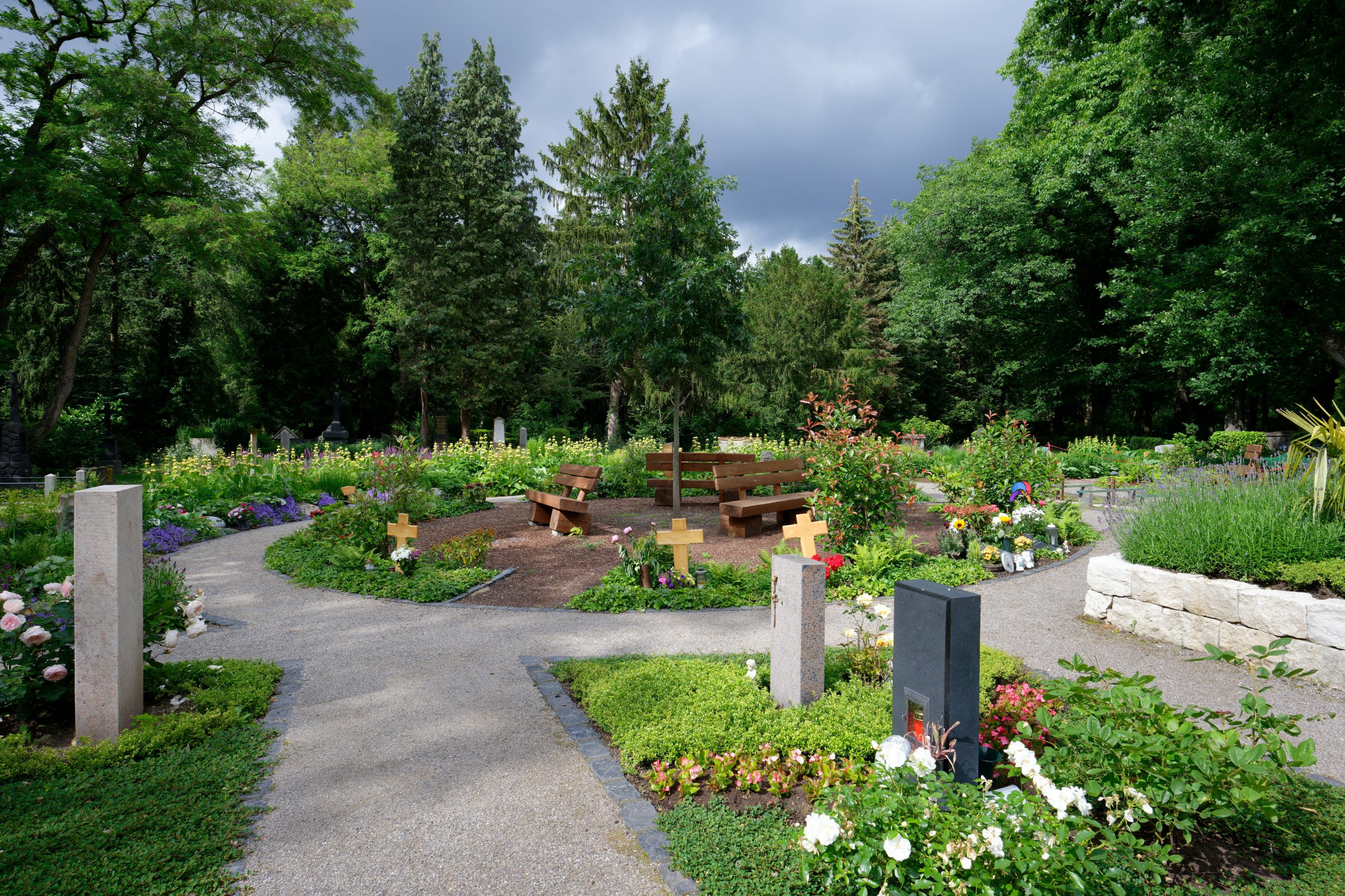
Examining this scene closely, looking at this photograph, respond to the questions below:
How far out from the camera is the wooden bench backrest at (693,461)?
13289 millimetres

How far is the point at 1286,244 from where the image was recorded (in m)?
14.8

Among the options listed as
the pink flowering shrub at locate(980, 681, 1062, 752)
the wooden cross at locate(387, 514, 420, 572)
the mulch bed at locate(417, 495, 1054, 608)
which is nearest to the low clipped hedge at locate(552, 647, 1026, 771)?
the pink flowering shrub at locate(980, 681, 1062, 752)

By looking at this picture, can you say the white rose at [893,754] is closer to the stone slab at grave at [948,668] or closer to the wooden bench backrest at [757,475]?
the stone slab at grave at [948,668]

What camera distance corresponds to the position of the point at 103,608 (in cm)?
343

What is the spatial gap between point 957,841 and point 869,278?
3421cm

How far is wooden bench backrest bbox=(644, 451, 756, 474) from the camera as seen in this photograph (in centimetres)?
1329

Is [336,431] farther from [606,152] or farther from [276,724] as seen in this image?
[276,724]

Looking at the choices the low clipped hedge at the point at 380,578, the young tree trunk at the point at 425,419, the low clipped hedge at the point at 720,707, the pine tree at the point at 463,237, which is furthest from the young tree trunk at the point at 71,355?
the low clipped hedge at the point at 720,707

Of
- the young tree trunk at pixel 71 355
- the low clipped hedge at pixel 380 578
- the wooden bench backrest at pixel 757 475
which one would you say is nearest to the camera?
the low clipped hedge at pixel 380 578

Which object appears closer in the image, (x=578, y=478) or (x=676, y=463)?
(x=578, y=478)

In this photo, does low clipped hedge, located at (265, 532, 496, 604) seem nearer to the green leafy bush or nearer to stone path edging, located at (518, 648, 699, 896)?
stone path edging, located at (518, 648, 699, 896)

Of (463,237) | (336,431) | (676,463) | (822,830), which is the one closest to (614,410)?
(463,237)

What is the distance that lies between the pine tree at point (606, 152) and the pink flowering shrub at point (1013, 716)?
63.3 ft

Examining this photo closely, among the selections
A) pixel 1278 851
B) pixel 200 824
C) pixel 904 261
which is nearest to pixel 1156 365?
pixel 904 261
